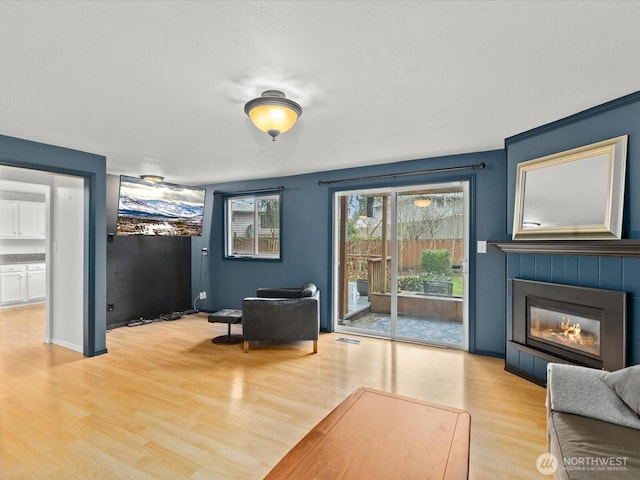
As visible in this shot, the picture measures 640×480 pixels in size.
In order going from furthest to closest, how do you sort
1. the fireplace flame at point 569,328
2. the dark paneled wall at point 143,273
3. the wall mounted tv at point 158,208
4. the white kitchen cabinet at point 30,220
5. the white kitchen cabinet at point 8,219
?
the white kitchen cabinet at point 30,220, the white kitchen cabinet at point 8,219, the dark paneled wall at point 143,273, the wall mounted tv at point 158,208, the fireplace flame at point 569,328

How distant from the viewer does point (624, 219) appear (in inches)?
98.7

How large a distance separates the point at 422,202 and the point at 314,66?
2821 mm

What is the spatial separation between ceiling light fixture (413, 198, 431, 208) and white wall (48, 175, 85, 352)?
13.6ft

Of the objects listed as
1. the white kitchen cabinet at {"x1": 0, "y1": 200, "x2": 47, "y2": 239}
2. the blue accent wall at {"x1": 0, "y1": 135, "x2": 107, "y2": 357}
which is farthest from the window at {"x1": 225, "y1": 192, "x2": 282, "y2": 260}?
the white kitchen cabinet at {"x1": 0, "y1": 200, "x2": 47, "y2": 239}

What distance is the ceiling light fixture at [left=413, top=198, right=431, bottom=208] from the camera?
4.39m

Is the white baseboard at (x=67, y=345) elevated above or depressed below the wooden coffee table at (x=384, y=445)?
below

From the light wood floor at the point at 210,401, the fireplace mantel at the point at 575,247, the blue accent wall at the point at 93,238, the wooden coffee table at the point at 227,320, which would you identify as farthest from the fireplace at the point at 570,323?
the blue accent wall at the point at 93,238

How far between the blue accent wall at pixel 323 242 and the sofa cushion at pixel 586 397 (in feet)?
7.02

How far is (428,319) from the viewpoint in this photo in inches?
175

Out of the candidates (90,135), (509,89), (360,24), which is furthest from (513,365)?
(90,135)

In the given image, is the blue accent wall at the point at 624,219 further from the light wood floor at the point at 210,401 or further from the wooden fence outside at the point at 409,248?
the light wood floor at the point at 210,401

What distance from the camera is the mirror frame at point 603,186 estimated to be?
2.50 metres

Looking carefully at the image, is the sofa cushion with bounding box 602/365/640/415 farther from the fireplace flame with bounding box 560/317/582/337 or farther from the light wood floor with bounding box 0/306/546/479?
the fireplace flame with bounding box 560/317/582/337

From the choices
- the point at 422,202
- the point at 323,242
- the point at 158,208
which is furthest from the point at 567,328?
the point at 158,208
